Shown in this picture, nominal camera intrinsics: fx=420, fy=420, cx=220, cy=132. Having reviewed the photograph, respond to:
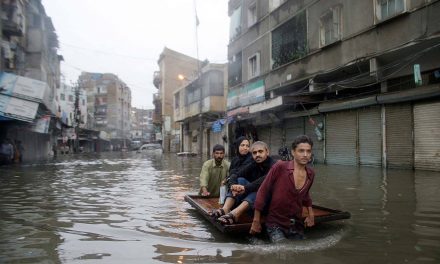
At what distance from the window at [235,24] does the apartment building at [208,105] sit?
237 inches

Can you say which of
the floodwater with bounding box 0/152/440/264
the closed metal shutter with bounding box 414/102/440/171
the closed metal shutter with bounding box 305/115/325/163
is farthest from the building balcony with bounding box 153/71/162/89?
the floodwater with bounding box 0/152/440/264

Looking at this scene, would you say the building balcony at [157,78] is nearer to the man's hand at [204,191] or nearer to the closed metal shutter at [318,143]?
the closed metal shutter at [318,143]

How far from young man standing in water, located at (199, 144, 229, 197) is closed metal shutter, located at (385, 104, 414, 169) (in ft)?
30.9

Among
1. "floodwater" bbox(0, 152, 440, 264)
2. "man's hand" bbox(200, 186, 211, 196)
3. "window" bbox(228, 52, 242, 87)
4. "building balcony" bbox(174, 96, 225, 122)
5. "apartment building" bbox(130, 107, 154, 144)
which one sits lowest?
"floodwater" bbox(0, 152, 440, 264)

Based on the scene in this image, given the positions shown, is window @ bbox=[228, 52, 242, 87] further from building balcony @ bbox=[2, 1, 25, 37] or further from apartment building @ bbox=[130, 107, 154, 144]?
apartment building @ bbox=[130, 107, 154, 144]

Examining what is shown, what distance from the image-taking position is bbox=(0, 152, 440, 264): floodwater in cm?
474

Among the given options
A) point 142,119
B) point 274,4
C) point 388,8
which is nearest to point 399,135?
point 388,8

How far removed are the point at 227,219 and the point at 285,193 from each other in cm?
87

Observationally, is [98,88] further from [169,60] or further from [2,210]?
[2,210]

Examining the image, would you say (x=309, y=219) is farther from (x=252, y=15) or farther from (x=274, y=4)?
(x=252, y=15)

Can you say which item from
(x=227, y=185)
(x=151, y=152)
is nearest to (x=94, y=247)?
(x=227, y=185)

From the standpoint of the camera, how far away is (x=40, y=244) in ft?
17.6

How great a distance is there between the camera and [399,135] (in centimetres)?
1539

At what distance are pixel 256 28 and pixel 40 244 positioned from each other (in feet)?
77.7
